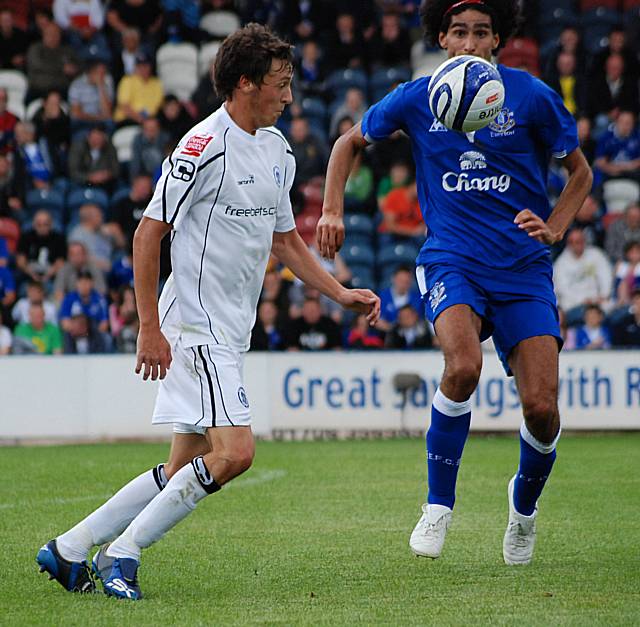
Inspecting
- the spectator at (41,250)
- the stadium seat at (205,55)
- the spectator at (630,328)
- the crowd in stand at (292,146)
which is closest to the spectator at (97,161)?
the crowd in stand at (292,146)

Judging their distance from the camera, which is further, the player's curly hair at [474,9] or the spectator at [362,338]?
the spectator at [362,338]

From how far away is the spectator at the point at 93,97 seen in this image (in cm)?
1892

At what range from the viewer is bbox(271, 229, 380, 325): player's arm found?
564cm

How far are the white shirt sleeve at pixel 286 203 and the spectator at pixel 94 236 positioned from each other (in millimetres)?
11442

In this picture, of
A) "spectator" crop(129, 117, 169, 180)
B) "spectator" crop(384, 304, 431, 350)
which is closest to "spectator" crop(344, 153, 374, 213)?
"spectator" crop(129, 117, 169, 180)

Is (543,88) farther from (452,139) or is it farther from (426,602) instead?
(426,602)

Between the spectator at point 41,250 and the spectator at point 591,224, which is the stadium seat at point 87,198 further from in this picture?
the spectator at point 591,224

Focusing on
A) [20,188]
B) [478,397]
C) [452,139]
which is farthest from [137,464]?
[20,188]

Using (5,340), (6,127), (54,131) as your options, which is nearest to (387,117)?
(5,340)

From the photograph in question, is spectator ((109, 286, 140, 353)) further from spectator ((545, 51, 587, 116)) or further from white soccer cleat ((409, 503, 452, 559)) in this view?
white soccer cleat ((409, 503, 452, 559))

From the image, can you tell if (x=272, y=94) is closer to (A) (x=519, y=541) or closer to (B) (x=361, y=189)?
(A) (x=519, y=541)

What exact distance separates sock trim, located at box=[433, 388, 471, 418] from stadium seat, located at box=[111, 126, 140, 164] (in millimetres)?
13151

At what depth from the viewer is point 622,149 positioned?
1791 centimetres

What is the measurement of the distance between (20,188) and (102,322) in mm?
3300
